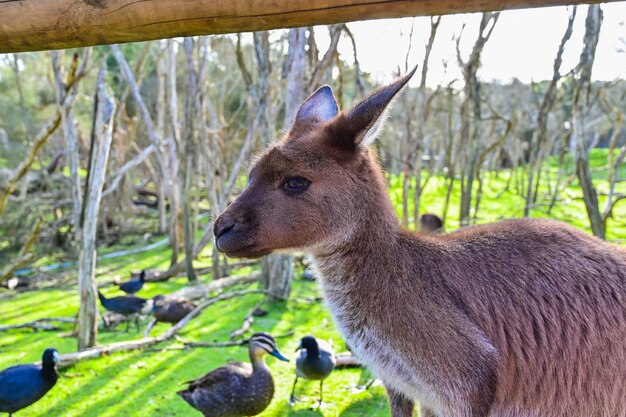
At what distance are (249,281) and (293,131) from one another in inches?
269

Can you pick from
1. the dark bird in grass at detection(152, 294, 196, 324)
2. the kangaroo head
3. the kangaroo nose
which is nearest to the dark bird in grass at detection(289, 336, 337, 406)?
the kangaroo head

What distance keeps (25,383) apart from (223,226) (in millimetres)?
2761

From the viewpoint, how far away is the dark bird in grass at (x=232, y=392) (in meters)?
4.27

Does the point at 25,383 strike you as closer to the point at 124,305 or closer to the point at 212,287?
the point at 124,305

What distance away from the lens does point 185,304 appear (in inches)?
276

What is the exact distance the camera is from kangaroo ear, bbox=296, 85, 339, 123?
3.30 m

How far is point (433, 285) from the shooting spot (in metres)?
2.74

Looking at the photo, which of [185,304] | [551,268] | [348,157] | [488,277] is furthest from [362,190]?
[185,304]

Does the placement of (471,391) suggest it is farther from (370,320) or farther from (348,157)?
(348,157)

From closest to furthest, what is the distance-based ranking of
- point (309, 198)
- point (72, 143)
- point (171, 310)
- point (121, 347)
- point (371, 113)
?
1. point (371, 113)
2. point (309, 198)
3. point (121, 347)
4. point (72, 143)
5. point (171, 310)

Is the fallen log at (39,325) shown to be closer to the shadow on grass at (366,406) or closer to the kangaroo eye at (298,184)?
the shadow on grass at (366,406)

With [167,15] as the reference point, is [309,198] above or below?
below

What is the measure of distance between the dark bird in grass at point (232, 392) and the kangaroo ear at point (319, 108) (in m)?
2.29

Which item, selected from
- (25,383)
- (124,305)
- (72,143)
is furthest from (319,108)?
(124,305)
